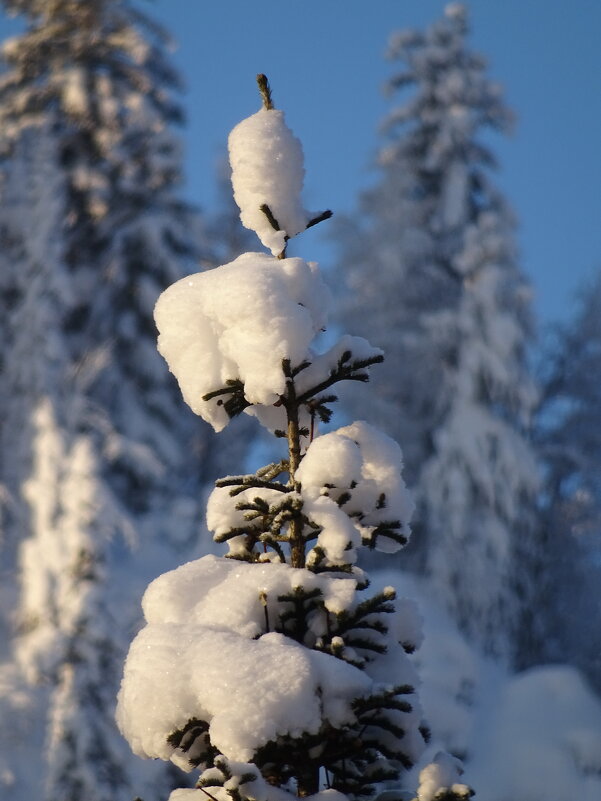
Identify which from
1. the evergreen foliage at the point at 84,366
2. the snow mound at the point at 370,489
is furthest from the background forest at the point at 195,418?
the snow mound at the point at 370,489

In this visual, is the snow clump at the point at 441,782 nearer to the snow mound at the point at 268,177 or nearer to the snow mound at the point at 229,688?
the snow mound at the point at 229,688

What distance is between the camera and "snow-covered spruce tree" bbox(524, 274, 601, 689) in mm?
15930

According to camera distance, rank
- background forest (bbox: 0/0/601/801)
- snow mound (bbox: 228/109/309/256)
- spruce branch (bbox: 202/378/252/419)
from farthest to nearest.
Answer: background forest (bbox: 0/0/601/801) → snow mound (bbox: 228/109/309/256) → spruce branch (bbox: 202/378/252/419)

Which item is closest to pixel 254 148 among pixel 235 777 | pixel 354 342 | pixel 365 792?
pixel 354 342

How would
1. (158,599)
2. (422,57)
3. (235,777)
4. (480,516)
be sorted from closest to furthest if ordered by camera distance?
(235,777) < (158,599) < (480,516) < (422,57)

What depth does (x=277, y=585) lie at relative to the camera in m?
3.79

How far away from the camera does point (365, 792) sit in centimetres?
401

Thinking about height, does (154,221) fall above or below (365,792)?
above

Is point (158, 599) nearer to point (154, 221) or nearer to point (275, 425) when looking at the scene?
point (275, 425)

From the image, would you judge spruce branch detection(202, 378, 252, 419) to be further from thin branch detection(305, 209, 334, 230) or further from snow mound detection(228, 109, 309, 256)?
thin branch detection(305, 209, 334, 230)

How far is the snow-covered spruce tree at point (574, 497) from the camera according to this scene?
1593 centimetres

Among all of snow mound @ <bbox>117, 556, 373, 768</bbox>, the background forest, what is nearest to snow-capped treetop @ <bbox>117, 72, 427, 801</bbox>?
snow mound @ <bbox>117, 556, 373, 768</bbox>

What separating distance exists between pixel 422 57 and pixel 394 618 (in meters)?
17.2

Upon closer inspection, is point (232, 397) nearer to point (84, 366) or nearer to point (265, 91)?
point (265, 91)
